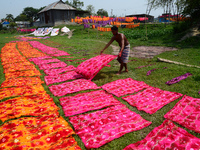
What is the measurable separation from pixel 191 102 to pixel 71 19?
109ft

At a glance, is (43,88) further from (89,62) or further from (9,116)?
(89,62)

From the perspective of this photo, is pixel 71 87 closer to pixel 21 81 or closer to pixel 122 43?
pixel 21 81

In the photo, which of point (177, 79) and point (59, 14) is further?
point (59, 14)

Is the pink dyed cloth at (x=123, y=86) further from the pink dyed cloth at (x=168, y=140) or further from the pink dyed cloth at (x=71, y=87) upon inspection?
the pink dyed cloth at (x=168, y=140)

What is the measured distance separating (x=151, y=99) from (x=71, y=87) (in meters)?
2.34

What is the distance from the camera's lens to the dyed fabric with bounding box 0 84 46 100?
3.78 metres

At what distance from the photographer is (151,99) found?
3553mm

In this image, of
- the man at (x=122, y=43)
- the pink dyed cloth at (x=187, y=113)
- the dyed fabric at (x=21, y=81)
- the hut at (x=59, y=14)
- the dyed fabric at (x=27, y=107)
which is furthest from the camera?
the hut at (x=59, y=14)

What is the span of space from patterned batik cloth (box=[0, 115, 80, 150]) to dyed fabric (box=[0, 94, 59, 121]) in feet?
0.71

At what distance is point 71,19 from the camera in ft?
106

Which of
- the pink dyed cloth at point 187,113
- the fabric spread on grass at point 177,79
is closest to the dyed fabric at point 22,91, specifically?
the pink dyed cloth at point 187,113

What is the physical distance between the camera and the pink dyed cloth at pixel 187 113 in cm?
263

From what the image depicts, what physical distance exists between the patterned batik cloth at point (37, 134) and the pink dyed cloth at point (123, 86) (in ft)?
5.86

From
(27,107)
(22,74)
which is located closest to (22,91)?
(27,107)
